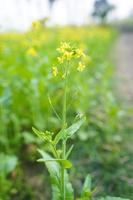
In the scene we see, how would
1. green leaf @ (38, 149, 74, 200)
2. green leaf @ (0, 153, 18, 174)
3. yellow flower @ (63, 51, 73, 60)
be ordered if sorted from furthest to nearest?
green leaf @ (0, 153, 18, 174) → green leaf @ (38, 149, 74, 200) → yellow flower @ (63, 51, 73, 60)

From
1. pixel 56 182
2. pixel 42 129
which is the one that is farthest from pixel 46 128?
pixel 56 182

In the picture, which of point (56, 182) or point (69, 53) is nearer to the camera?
point (69, 53)

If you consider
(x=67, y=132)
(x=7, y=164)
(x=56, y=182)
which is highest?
(x=7, y=164)

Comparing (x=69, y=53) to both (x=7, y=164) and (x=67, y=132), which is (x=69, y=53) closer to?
(x=67, y=132)

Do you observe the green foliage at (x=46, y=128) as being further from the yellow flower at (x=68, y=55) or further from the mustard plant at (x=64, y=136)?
the yellow flower at (x=68, y=55)

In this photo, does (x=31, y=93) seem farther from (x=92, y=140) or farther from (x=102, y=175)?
(x=102, y=175)

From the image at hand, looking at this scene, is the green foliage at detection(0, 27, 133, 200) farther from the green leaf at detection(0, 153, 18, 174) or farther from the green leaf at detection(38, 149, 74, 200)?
the green leaf at detection(38, 149, 74, 200)

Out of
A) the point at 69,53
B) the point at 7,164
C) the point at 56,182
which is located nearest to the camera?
the point at 69,53

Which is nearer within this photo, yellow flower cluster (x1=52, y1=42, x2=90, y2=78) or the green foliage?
yellow flower cluster (x1=52, y1=42, x2=90, y2=78)

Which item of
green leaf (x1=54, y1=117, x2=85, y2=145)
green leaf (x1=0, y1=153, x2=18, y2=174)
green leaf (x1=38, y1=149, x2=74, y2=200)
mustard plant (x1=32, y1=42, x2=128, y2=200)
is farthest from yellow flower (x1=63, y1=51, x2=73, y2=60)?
green leaf (x1=0, y1=153, x2=18, y2=174)

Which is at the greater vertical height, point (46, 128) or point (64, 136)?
point (46, 128)

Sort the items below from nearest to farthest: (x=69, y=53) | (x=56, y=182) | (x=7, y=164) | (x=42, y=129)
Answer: (x=69, y=53), (x=56, y=182), (x=7, y=164), (x=42, y=129)
